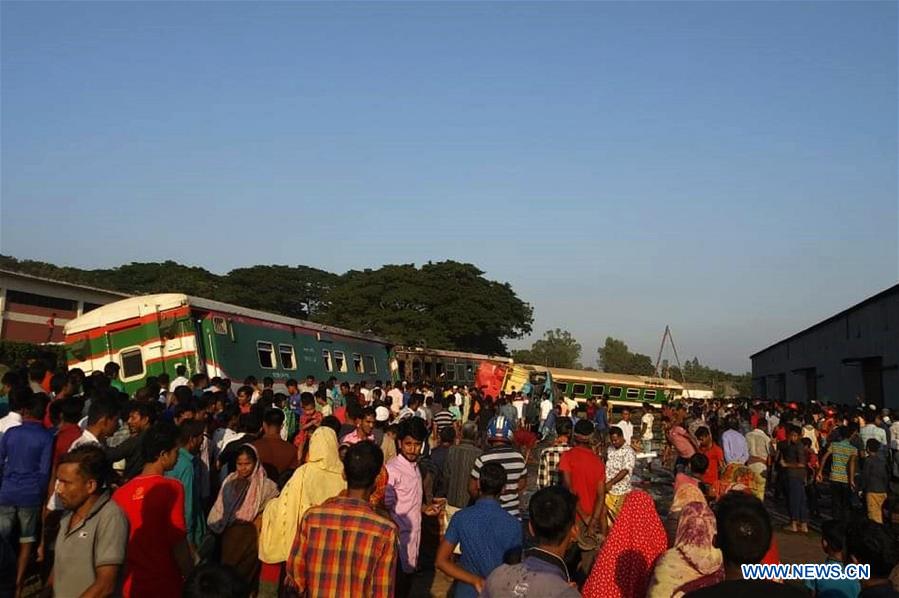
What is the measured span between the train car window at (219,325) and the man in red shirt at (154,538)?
12.2 m

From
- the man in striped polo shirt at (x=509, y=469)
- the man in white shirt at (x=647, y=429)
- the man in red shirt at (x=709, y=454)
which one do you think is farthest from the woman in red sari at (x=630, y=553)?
the man in white shirt at (x=647, y=429)

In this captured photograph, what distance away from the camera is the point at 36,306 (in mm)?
34000

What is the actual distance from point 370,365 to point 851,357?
20353 millimetres

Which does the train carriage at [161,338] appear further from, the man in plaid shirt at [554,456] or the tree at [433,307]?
the tree at [433,307]

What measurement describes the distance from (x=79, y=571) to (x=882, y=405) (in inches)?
1175

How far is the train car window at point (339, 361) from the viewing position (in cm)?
2302

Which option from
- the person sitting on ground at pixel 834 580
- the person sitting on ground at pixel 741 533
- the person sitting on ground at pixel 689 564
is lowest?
the person sitting on ground at pixel 834 580

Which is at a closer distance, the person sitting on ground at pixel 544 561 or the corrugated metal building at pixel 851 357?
the person sitting on ground at pixel 544 561

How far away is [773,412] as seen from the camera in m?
19.4

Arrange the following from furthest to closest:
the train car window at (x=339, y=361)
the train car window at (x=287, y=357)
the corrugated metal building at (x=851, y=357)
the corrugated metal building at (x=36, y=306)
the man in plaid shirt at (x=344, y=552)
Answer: the corrugated metal building at (x=36, y=306) < the corrugated metal building at (x=851, y=357) < the train car window at (x=339, y=361) < the train car window at (x=287, y=357) < the man in plaid shirt at (x=344, y=552)

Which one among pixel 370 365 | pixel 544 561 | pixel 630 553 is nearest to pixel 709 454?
pixel 630 553

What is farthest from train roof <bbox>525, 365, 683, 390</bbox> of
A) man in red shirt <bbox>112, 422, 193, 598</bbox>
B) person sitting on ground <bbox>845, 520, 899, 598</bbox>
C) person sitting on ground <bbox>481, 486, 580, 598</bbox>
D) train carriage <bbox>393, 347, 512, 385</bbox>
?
person sitting on ground <bbox>481, 486, 580, 598</bbox>

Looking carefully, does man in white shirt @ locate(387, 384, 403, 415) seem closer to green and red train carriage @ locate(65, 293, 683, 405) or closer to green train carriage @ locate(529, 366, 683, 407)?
green and red train carriage @ locate(65, 293, 683, 405)

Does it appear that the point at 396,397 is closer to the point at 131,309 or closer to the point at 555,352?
the point at 131,309
